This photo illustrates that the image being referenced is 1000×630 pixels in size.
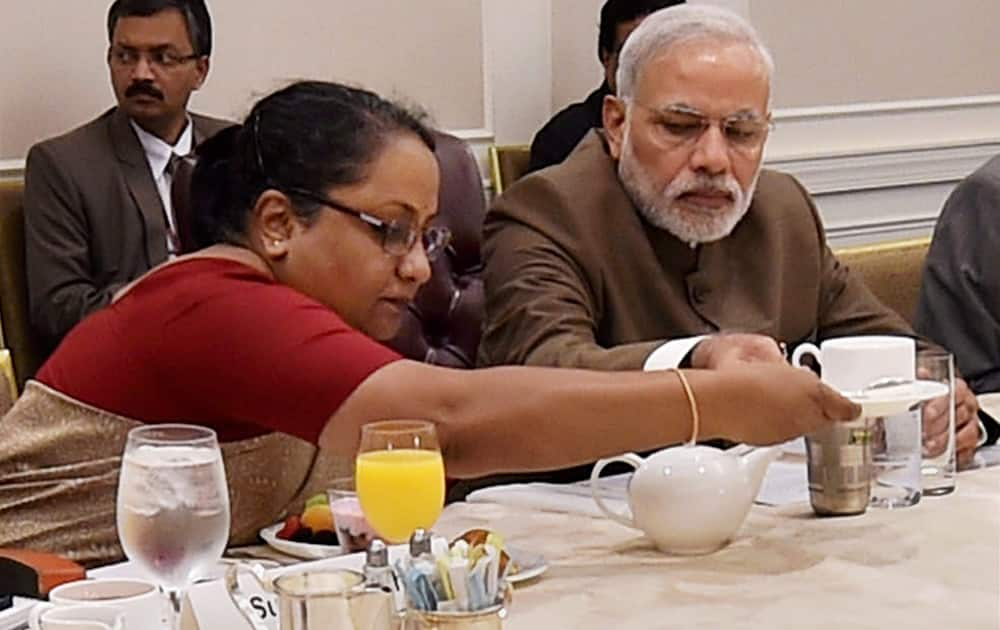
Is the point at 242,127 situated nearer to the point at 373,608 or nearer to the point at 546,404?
the point at 546,404

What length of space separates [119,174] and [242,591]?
8.02 feet

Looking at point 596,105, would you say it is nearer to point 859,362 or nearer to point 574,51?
point 574,51

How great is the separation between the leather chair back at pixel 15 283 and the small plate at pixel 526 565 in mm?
2235

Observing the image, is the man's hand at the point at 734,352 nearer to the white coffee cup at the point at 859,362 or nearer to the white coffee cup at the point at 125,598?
the white coffee cup at the point at 859,362

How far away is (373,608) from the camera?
4.26 feet

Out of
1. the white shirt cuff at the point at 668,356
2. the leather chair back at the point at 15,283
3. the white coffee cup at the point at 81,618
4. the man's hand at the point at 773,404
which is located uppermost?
the white coffee cup at the point at 81,618

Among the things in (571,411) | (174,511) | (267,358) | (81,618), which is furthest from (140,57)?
(81,618)

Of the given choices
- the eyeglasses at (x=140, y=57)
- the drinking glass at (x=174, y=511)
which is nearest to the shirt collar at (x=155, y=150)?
the eyeglasses at (x=140, y=57)

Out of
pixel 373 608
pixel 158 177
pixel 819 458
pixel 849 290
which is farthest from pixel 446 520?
pixel 158 177

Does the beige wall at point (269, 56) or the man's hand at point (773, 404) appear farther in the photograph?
the beige wall at point (269, 56)

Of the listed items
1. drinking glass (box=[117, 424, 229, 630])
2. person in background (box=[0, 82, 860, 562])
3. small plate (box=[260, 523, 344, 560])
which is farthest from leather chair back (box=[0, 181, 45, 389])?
drinking glass (box=[117, 424, 229, 630])

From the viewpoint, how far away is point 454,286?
3.17 m

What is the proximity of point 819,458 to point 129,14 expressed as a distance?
2.30 m

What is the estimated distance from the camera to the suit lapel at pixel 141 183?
3.71 metres
